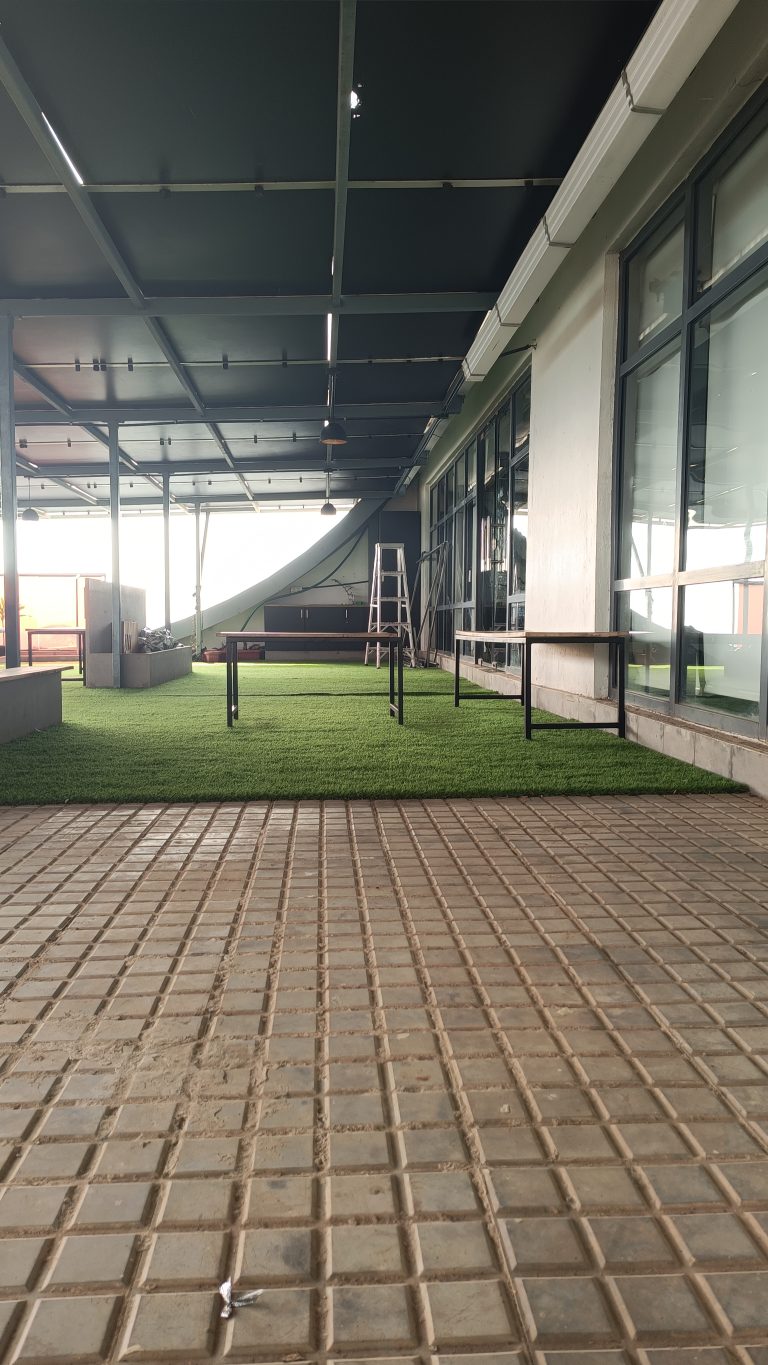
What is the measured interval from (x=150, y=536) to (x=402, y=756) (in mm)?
16425

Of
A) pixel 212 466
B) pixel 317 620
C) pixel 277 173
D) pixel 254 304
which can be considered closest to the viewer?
pixel 277 173

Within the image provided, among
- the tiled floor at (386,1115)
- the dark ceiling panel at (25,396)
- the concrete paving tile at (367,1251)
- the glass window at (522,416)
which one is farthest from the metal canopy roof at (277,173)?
the concrete paving tile at (367,1251)

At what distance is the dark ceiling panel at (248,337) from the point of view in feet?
23.8

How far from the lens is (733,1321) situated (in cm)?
91

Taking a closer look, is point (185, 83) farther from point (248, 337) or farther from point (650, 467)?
point (248, 337)

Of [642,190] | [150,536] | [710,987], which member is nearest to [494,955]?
[710,987]

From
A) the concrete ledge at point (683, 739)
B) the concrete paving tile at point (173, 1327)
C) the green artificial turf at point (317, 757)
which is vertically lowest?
the concrete paving tile at point (173, 1327)

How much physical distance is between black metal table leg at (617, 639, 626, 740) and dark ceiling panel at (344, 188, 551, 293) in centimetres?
293

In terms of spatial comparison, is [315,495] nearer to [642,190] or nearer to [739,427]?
[642,190]

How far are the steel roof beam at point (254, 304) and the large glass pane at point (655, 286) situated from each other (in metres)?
1.51

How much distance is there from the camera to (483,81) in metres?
4.04

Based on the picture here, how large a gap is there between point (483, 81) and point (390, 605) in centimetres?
1247

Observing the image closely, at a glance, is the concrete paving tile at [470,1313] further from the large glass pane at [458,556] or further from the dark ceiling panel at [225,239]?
the large glass pane at [458,556]

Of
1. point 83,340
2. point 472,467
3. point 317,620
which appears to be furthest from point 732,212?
point 317,620
